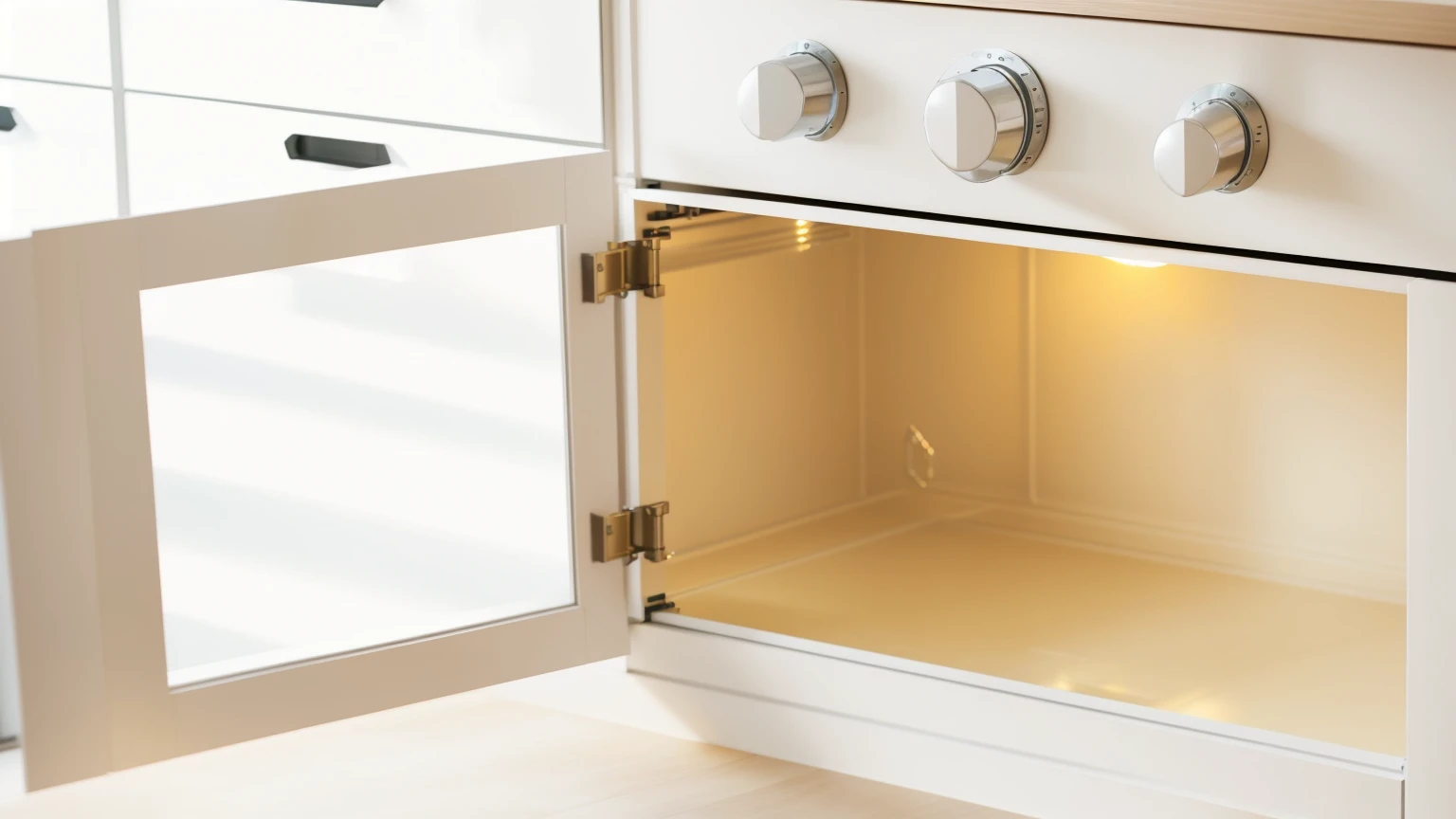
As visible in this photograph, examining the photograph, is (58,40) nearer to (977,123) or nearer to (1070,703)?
(977,123)

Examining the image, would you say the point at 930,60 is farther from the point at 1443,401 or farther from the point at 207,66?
the point at 207,66

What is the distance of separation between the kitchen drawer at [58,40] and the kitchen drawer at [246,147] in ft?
0.18

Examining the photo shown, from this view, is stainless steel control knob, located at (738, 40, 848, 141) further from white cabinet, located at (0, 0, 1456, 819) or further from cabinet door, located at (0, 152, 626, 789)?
cabinet door, located at (0, 152, 626, 789)

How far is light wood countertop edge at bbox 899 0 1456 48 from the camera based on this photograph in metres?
0.96

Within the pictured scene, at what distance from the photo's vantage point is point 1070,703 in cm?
121

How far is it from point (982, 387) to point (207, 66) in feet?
2.70

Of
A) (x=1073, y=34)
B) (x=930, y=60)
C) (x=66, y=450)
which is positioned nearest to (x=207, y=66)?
(x=66, y=450)

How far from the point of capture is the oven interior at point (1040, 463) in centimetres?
149

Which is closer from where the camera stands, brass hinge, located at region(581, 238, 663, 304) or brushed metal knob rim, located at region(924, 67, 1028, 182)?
brushed metal knob rim, located at region(924, 67, 1028, 182)

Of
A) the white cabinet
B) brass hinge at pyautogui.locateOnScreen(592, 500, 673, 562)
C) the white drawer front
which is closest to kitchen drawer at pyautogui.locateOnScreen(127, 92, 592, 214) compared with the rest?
the white cabinet

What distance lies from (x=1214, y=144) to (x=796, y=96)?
0.31 meters

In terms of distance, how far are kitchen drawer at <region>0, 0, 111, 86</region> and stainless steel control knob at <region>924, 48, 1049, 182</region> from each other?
0.88 metres

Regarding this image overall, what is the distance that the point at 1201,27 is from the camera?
105cm

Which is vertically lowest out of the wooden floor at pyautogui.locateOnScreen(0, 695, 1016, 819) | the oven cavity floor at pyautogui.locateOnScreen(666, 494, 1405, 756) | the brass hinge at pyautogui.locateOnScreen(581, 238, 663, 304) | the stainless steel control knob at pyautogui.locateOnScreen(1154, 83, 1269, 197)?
the wooden floor at pyautogui.locateOnScreen(0, 695, 1016, 819)
